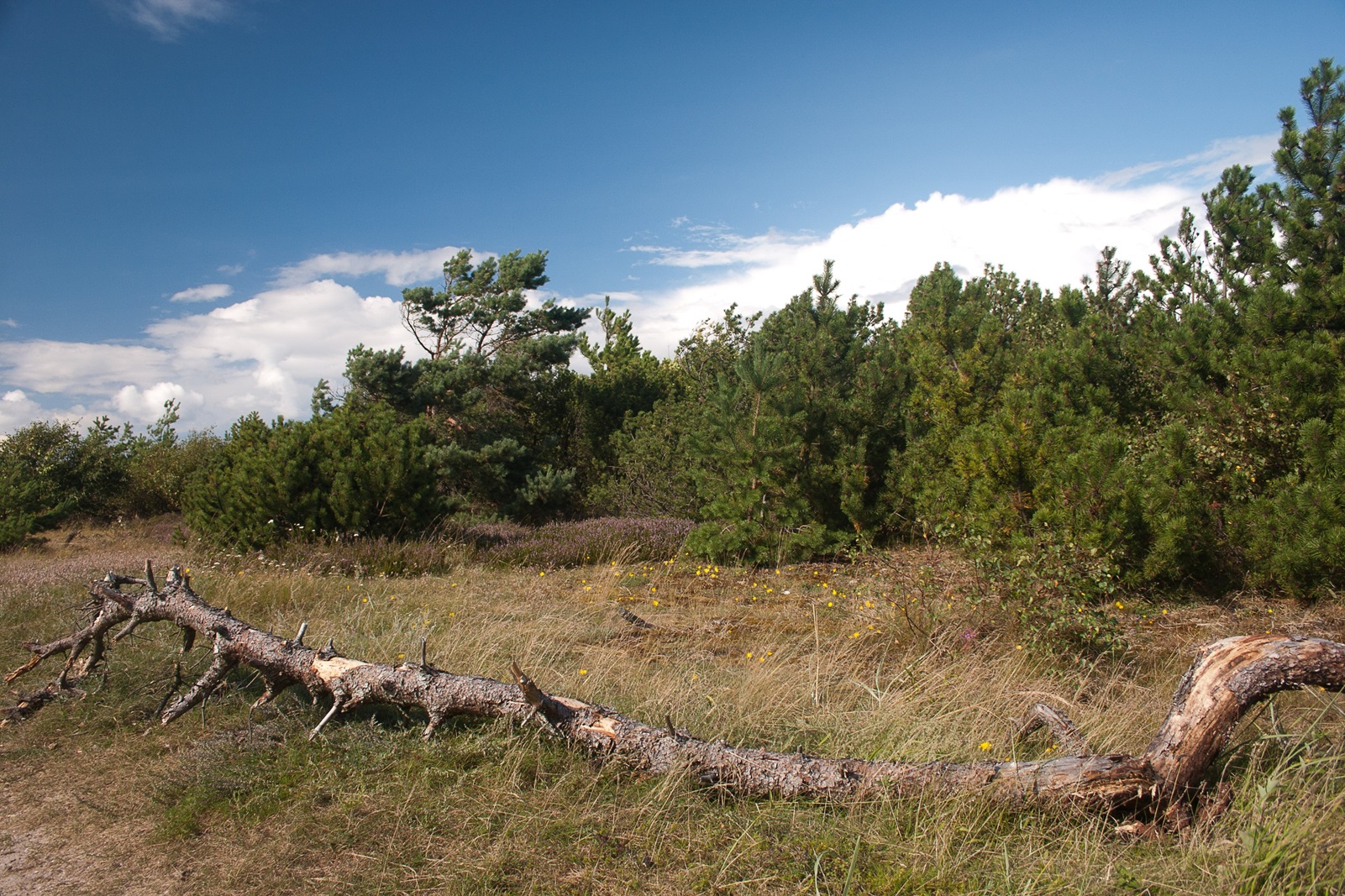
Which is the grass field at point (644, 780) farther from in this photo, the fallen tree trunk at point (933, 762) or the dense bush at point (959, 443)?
the dense bush at point (959, 443)

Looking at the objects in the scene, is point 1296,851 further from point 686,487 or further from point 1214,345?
point 686,487

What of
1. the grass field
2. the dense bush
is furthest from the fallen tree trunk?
the dense bush

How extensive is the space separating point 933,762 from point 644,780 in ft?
3.52

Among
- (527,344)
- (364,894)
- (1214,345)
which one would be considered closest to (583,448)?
(527,344)

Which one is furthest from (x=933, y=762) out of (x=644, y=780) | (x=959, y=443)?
(x=959, y=443)

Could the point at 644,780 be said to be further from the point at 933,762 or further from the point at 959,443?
the point at 959,443

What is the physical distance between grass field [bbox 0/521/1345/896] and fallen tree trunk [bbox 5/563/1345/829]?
79 millimetres

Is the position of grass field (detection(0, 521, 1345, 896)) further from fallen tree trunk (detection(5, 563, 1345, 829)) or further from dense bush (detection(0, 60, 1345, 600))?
dense bush (detection(0, 60, 1345, 600))

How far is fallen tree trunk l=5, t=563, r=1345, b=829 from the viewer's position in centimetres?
268

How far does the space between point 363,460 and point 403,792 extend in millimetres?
7761

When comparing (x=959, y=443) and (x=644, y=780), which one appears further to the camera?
(x=959, y=443)

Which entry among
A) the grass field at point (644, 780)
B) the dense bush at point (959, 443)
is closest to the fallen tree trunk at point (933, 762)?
the grass field at point (644, 780)

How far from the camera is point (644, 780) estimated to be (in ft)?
9.94

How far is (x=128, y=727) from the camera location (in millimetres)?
3920
